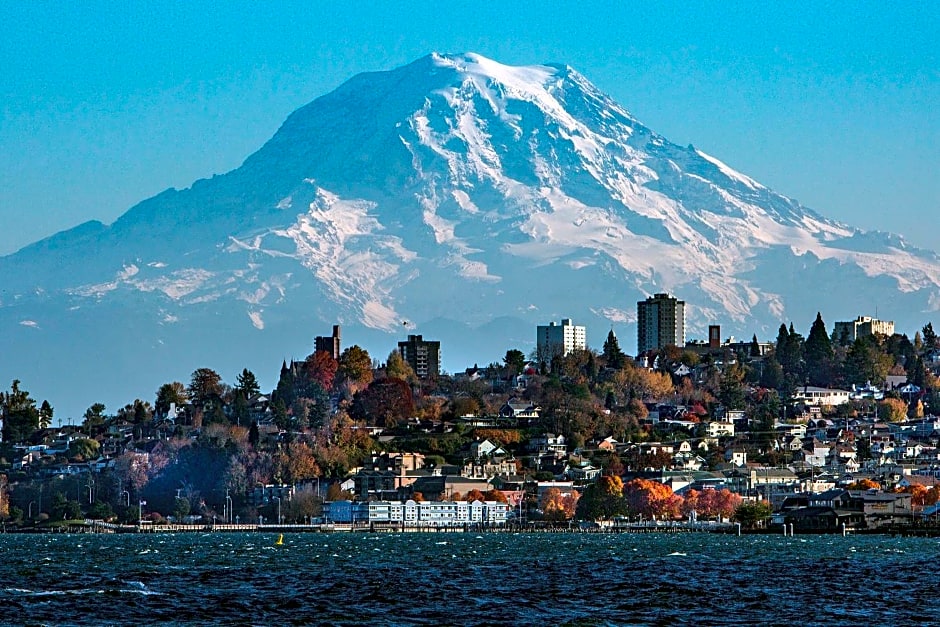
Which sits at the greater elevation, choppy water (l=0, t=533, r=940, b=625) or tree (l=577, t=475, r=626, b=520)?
tree (l=577, t=475, r=626, b=520)

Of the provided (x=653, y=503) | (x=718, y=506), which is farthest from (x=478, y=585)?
(x=718, y=506)

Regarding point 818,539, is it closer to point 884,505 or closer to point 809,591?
point 884,505

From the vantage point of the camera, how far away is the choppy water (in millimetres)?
74125

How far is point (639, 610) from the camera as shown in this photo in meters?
76.9

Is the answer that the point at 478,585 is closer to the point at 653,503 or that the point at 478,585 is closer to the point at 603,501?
the point at 603,501

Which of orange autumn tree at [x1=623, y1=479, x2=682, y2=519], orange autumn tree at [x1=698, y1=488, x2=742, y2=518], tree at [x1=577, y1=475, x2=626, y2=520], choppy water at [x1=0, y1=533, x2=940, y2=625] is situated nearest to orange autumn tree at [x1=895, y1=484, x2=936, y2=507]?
orange autumn tree at [x1=698, y1=488, x2=742, y2=518]

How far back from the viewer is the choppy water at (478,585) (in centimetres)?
7412

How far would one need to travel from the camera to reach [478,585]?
3546 inches

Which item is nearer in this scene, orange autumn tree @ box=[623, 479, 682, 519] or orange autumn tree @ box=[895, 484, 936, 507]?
orange autumn tree @ box=[895, 484, 936, 507]

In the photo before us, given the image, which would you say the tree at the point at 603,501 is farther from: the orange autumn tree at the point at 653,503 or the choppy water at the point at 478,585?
the choppy water at the point at 478,585

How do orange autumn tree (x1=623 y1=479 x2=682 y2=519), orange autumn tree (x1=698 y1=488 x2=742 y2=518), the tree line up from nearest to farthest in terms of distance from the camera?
the tree < orange autumn tree (x1=698 y1=488 x2=742 y2=518) < orange autumn tree (x1=623 y1=479 x2=682 y2=519)

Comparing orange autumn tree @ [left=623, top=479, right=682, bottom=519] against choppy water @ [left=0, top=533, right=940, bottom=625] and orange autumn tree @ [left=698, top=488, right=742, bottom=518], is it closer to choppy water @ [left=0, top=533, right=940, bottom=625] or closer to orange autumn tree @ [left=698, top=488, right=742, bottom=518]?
orange autumn tree @ [left=698, top=488, right=742, bottom=518]

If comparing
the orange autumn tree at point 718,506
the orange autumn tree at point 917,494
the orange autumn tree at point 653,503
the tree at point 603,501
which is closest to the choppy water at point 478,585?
the orange autumn tree at point 917,494

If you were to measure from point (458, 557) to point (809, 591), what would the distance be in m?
35.5
